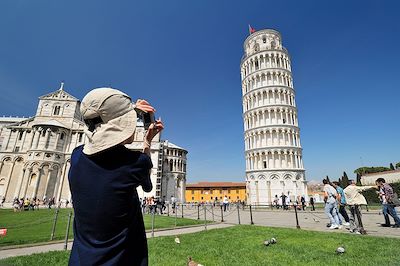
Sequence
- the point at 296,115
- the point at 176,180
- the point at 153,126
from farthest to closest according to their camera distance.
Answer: the point at 176,180, the point at 296,115, the point at 153,126

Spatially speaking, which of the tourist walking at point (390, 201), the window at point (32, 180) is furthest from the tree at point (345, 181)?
the window at point (32, 180)

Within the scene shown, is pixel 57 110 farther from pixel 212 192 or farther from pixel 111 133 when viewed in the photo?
pixel 111 133

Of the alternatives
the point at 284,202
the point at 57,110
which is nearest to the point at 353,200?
the point at 284,202

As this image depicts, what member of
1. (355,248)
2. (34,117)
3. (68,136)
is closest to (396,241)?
(355,248)

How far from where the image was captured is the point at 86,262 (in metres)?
1.52

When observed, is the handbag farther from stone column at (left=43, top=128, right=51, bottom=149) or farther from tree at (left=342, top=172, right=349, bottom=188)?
stone column at (left=43, top=128, right=51, bottom=149)

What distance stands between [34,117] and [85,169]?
62.5m

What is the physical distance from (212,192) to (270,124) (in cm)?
4239

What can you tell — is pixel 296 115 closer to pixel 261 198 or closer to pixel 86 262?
pixel 261 198

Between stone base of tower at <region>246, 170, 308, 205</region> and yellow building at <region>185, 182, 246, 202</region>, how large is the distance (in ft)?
112

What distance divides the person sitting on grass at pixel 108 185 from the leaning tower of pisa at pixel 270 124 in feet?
144

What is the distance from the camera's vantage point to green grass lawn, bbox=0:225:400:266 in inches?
199

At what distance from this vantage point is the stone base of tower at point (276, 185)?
4238 cm

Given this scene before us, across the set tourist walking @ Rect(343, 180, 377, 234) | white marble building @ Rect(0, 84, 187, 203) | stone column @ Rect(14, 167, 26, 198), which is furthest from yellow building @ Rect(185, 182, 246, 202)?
tourist walking @ Rect(343, 180, 377, 234)
